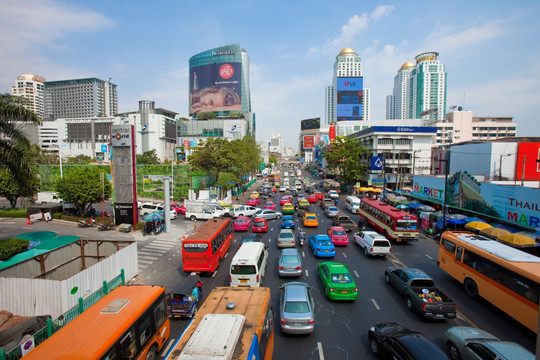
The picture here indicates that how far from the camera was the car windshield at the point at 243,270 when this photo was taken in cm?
1346

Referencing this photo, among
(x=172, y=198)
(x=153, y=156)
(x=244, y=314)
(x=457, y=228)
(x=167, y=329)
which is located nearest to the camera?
(x=244, y=314)

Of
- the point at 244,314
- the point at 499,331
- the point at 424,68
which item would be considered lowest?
the point at 499,331

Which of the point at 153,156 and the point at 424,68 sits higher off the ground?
the point at 424,68

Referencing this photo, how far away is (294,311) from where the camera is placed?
10227 mm

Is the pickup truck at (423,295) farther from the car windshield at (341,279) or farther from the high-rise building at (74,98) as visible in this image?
the high-rise building at (74,98)

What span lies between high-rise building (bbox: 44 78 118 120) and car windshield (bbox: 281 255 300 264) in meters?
214

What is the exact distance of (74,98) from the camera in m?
195

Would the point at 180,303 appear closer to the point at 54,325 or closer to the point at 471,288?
the point at 54,325

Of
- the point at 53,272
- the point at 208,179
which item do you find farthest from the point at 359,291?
the point at 208,179

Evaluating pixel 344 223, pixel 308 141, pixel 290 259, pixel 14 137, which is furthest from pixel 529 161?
pixel 308 141

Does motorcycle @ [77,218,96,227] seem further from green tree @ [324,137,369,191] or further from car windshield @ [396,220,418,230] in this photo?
green tree @ [324,137,369,191]

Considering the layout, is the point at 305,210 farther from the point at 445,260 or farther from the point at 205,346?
the point at 205,346

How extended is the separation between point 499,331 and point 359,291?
5412 millimetres

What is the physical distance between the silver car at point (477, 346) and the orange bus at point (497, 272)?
2997mm
